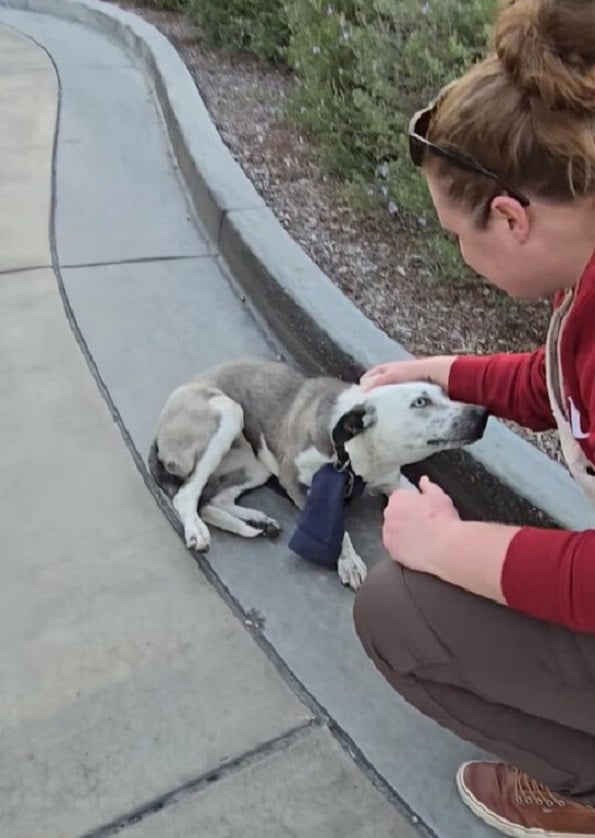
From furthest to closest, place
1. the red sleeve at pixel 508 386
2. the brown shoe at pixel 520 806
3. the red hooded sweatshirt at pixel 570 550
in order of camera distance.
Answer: the red sleeve at pixel 508 386, the brown shoe at pixel 520 806, the red hooded sweatshirt at pixel 570 550

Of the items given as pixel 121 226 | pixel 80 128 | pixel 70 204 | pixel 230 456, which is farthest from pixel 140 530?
pixel 80 128

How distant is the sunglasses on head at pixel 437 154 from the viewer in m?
1.88

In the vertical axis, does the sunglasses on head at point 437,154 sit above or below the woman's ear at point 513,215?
above

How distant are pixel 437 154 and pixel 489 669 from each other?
94 centimetres

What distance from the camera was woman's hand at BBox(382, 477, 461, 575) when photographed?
6.86 feet

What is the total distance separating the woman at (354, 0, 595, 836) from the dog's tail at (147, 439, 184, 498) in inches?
54.0

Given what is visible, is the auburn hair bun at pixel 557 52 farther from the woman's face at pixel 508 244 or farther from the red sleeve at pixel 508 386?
the red sleeve at pixel 508 386

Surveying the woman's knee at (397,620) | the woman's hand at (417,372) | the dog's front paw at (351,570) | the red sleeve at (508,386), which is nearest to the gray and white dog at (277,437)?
the dog's front paw at (351,570)

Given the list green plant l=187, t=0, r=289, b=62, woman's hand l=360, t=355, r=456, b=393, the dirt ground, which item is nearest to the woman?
woman's hand l=360, t=355, r=456, b=393

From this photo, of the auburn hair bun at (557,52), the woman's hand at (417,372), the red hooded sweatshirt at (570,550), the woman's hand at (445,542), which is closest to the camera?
the auburn hair bun at (557,52)

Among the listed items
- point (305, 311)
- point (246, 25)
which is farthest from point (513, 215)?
point (246, 25)

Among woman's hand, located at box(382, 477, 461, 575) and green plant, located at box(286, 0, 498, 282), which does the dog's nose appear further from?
green plant, located at box(286, 0, 498, 282)

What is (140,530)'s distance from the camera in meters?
3.42

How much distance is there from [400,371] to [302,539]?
2.04ft
